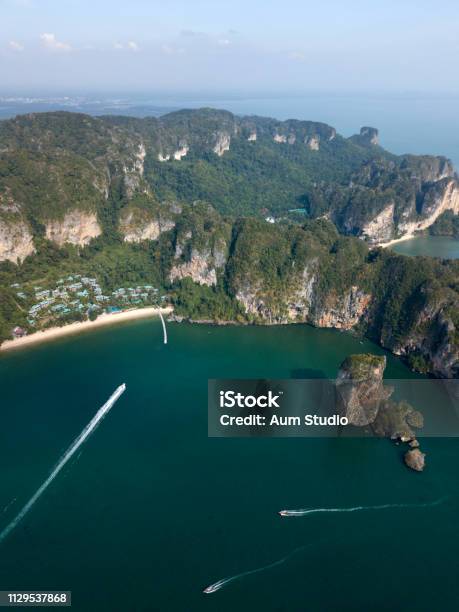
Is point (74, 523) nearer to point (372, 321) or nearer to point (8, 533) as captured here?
point (8, 533)

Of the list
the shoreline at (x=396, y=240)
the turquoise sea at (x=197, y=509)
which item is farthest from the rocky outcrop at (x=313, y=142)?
the turquoise sea at (x=197, y=509)

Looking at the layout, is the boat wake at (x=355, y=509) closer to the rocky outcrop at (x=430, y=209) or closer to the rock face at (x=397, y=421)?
the rock face at (x=397, y=421)

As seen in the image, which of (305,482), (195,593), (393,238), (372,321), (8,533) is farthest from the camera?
(393,238)

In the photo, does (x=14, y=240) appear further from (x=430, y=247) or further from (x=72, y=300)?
(x=430, y=247)

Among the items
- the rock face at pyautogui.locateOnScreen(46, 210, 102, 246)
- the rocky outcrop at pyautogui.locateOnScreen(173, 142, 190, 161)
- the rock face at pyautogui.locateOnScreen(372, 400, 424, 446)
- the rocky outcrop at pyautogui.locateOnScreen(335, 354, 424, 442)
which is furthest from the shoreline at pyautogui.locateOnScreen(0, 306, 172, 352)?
the rocky outcrop at pyautogui.locateOnScreen(173, 142, 190, 161)

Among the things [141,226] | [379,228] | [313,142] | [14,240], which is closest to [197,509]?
[14,240]

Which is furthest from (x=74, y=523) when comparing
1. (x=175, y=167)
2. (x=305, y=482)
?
(x=175, y=167)
